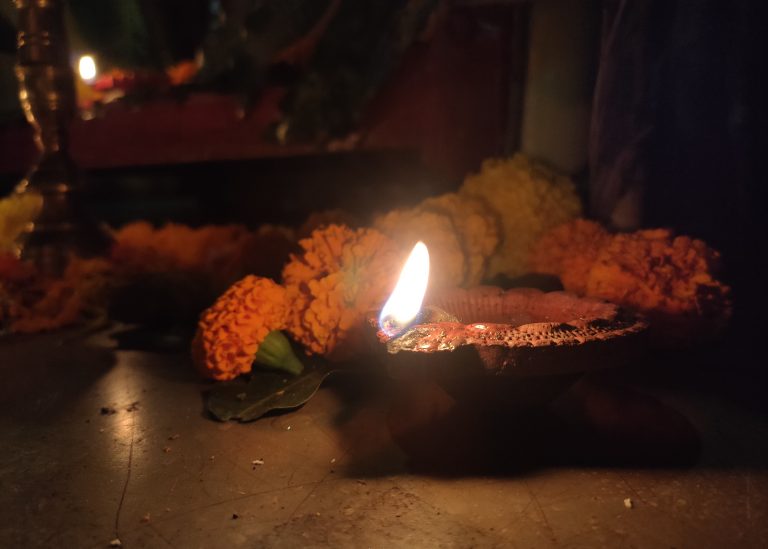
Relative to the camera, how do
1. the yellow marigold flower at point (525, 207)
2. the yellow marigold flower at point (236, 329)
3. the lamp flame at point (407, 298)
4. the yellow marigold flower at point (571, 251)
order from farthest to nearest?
the yellow marigold flower at point (525, 207) < the yellow marigold flower at point (571, 251) < the yellow marigold flower at point (236, 329) < the lamp flame at point (407, 298)

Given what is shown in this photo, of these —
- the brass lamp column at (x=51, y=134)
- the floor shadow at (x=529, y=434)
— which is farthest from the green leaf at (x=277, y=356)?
the brass lamp column at (x=51, y=134)

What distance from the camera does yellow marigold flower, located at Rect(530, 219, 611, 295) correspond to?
1.73m

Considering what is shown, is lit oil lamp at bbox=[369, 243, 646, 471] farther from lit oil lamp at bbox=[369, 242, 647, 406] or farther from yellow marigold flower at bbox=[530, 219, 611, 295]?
yellow marigold flower at bbox=[530, 219, 611, 295]

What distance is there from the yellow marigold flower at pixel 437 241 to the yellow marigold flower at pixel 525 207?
23cm

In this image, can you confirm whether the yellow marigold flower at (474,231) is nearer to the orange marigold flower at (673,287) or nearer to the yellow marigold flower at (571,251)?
the yellow marigold flower at (571,251)

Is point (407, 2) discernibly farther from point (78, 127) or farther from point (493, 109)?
point (78, 127)

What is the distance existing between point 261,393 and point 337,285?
1.05 feet

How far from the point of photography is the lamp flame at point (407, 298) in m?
1.02

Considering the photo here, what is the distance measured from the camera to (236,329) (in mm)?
1393

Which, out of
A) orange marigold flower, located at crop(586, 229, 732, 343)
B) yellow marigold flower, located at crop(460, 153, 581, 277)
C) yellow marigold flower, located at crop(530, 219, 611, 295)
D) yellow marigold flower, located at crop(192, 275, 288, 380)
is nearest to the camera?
yellow marigold flower, located at crop(192, 275, 288, 380)

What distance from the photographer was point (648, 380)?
1.47 meters

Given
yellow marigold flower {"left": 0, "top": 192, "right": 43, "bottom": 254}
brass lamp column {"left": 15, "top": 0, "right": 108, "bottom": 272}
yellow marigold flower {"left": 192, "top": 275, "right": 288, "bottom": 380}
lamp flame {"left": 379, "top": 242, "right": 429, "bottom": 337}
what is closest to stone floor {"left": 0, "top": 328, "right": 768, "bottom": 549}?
yellow marigold flower {"left": 192, "top": 275, "right": 288, "bottom": 380}

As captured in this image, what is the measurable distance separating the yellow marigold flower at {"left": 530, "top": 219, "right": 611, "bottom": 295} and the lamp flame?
2.55ft

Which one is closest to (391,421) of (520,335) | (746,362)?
(520,335)
